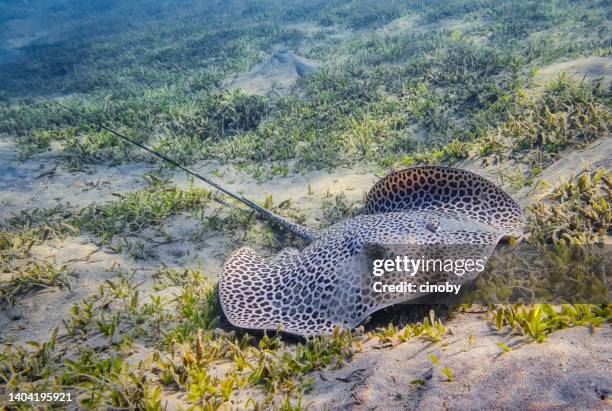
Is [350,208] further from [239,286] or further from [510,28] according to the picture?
[510,28]

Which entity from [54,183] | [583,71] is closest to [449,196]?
[583,71]

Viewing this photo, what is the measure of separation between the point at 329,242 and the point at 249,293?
36.1 inches

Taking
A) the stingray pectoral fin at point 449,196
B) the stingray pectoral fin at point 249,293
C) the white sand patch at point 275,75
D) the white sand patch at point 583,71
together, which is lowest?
the stingray pectoral fin at point 249,293

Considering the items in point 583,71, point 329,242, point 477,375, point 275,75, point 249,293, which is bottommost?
point 249,293

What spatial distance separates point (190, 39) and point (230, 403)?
769 inches

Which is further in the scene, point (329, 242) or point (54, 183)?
point (54, 183)

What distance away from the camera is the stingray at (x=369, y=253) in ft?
9.89

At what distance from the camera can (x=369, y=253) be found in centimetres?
319

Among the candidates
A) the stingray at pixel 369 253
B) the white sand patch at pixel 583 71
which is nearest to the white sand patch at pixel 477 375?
the stingray at pixel 369 253

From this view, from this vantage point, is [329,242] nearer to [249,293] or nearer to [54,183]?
[249,293]

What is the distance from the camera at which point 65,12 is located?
36.5 metres

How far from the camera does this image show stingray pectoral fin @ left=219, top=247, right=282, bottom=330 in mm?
3271

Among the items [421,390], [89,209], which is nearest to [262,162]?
[89,209]

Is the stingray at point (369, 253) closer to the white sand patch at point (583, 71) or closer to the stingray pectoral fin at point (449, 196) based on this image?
the stingray pectoral fin at point (449, 196)
